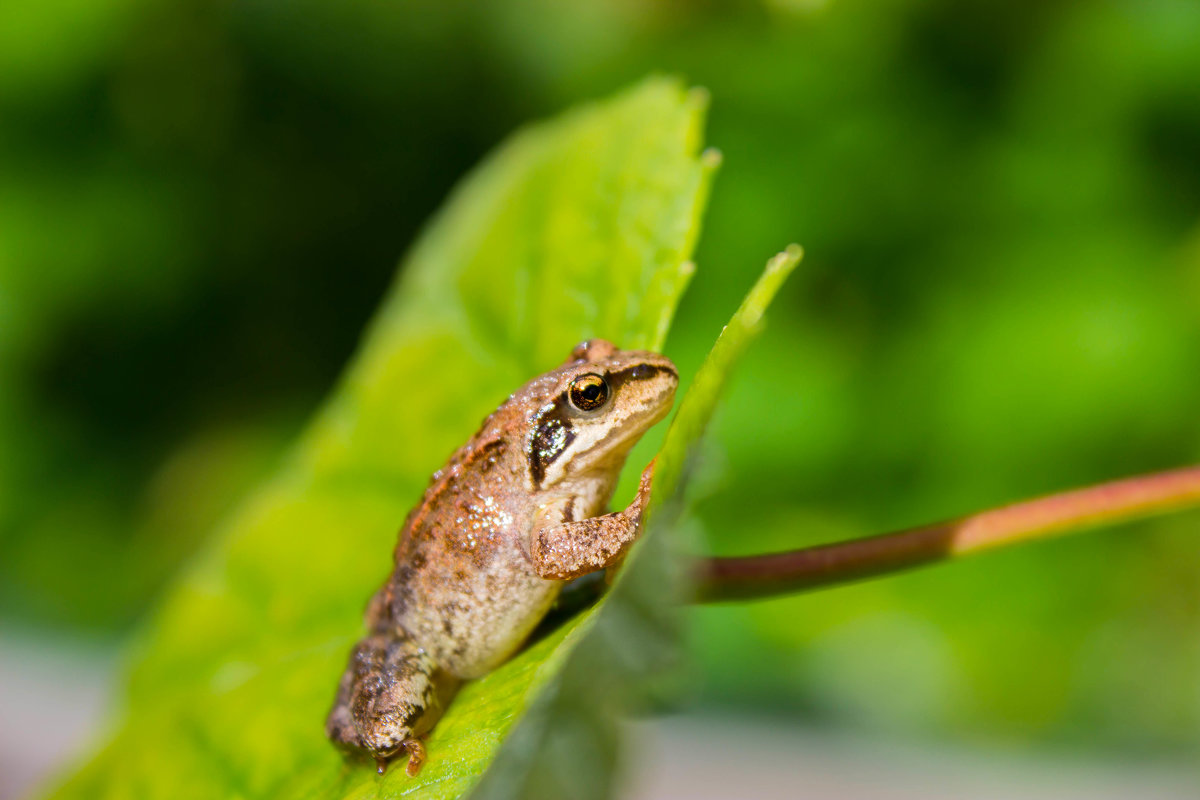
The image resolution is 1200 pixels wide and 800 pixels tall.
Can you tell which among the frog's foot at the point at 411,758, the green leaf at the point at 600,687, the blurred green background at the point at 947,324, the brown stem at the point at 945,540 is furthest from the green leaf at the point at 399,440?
the blurred green background at the point at 947,324

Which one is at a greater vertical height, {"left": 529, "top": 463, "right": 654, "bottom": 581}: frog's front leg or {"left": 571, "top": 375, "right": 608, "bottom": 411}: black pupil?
{"left": 571, "top": 375, "right": 608, "bottom": 411}: black pupil

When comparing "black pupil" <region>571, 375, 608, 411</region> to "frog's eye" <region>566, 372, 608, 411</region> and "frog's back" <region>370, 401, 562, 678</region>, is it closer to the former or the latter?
"frog's eye" <region>566, 372, 608, 411</region>

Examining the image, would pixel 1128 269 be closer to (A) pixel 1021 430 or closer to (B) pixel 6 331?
(A) pixel 1021 430

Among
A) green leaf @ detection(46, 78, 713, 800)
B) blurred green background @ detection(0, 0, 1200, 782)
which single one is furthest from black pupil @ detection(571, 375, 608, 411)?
blurred green background @ detection(0, 0, 1200, 782)

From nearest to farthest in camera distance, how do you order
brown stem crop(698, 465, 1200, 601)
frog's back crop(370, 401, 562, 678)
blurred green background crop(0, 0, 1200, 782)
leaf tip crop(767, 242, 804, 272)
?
leaf tip crop(767, 242, 804, 272) < brown stem crop(698, 465, 1200, 601) < frog's back crop(370, 401, 562, 678) < blurred green background crop(0, 0, 1200, 782)

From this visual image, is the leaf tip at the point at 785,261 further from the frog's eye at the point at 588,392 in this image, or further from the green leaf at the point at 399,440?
the frog's eye at the point at 588,392

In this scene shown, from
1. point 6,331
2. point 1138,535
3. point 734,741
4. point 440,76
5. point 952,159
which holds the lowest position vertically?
point 734,741

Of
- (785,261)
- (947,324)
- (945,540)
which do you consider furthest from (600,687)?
(947,324)

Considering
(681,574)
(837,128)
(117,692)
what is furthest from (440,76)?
(681,574)
